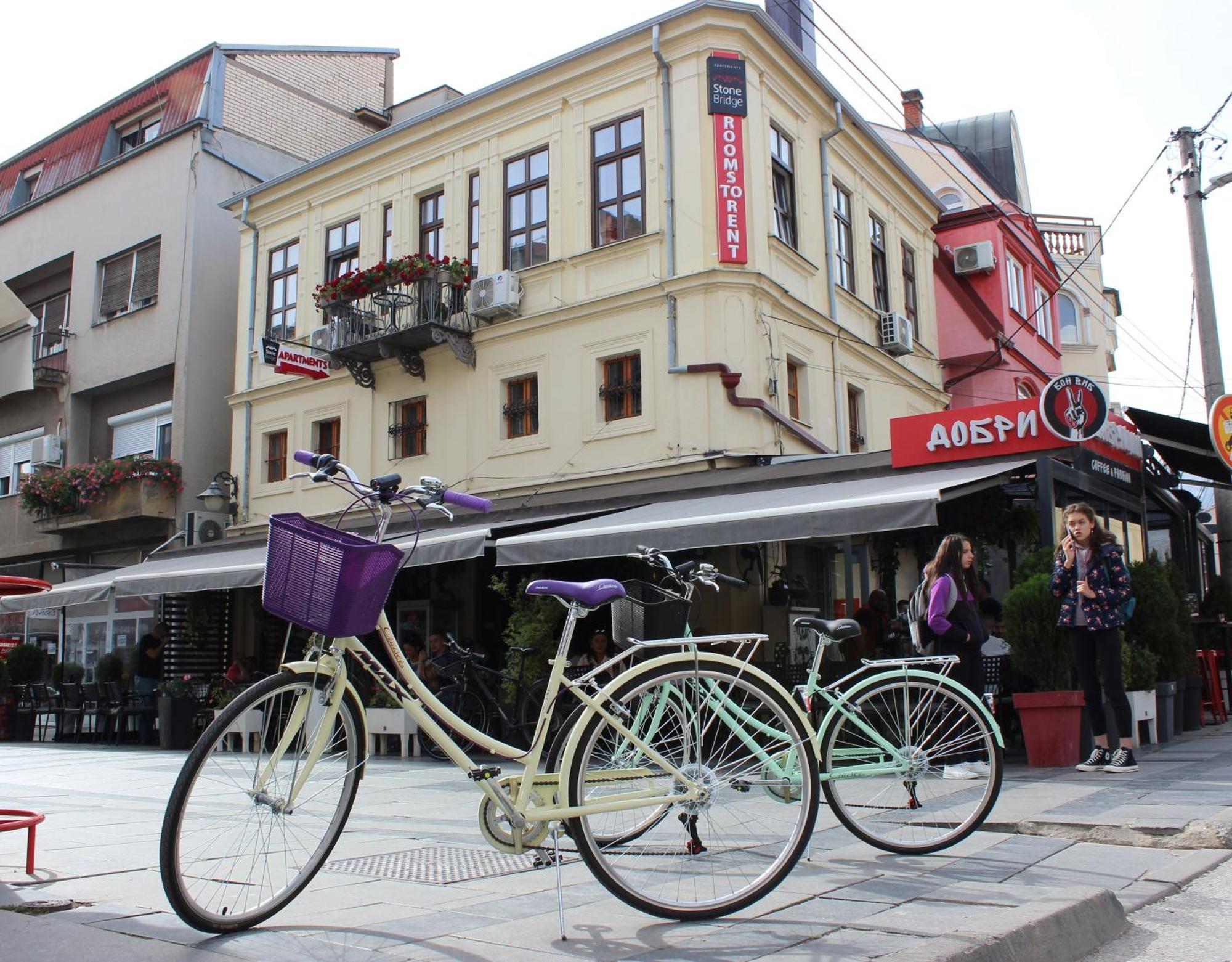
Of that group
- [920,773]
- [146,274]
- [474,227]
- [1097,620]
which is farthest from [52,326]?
[920,773]

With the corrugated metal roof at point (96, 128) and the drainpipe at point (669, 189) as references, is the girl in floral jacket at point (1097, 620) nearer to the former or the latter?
the drainpipe at point (669, 189)

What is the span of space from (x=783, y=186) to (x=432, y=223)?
18.7 feet

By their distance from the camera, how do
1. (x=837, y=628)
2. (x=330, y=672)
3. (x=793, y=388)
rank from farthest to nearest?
(x=793, y=388)
(x=837, y=628)
(x=330, y=672)

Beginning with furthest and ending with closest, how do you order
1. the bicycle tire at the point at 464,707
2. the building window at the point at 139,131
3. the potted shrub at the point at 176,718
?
1. the building window at the point at 139,131
2. the potted shrub at the point at 176,718
3. the bicycle tire at the point at 464,707

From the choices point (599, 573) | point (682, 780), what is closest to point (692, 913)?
point (682, 780)

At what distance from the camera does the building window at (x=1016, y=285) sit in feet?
77.9

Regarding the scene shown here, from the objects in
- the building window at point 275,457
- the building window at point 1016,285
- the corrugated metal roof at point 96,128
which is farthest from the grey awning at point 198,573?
the building window at point 1016,285

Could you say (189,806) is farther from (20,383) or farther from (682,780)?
(20,383)

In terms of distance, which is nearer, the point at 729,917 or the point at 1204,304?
the point at 729,917

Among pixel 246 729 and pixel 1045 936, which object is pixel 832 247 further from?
pixel 246 729

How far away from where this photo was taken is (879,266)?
770 inches

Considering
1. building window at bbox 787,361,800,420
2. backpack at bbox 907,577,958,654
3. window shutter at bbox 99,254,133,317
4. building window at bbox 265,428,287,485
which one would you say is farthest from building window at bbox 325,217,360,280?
backpack at bbox 907,577,958,654

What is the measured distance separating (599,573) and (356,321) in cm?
622

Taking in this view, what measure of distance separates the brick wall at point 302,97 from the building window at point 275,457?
282 inches
